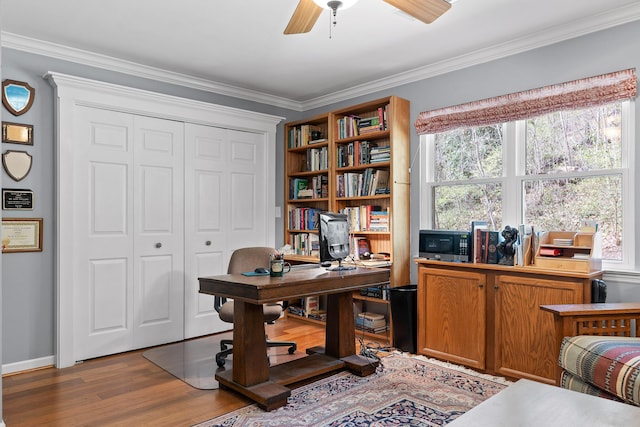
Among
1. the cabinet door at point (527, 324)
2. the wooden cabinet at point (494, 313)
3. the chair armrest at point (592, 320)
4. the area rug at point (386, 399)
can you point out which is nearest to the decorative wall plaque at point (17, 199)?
the area rug at point (386, 399)

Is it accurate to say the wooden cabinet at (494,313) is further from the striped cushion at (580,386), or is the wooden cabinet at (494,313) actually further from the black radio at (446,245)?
the striped cushion at (580,386)

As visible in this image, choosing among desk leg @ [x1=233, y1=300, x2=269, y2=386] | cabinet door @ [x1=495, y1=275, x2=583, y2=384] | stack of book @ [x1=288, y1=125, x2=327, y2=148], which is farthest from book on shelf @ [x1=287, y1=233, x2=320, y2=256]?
cabinet door @ [x1=495, y1=275, x2=583, y2=384]

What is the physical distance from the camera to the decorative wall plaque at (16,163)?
10.7 feet

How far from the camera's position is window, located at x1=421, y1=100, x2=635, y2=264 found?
3.00 m

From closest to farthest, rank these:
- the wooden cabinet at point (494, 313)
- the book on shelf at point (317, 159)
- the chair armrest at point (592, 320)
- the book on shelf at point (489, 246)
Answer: the chair armrest at point (592, 320) → the wooden cabinet at point (494, 313) → the book on shelf at point (489, 246) → the book on shelf at point (317, 159)

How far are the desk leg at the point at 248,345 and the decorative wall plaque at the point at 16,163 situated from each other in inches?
78.0

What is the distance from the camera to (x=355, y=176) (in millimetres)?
4391

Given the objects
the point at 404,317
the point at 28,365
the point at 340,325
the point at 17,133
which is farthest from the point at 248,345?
the point at 17,133

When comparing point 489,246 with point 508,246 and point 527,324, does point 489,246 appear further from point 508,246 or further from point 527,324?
point 527,324

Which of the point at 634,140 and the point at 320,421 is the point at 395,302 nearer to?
the point at 320,421

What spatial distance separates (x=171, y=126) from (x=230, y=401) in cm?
254

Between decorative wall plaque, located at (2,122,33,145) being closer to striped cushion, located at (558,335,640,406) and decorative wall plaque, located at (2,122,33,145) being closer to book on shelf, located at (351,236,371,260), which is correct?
book on shelf, located at (351,236,371,260)

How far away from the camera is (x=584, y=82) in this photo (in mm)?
3035

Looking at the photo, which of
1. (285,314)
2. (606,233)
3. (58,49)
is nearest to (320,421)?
(606,233)
